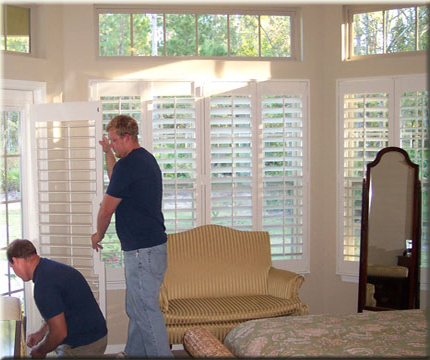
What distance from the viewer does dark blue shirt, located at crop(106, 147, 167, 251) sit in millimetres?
3521

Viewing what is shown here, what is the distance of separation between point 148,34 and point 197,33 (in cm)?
42

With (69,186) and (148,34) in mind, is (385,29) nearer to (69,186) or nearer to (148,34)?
(148,34)

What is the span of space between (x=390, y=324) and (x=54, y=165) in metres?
2.87

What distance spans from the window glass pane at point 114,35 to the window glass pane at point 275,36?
1190 mm

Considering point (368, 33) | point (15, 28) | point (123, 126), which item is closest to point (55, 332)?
point (123, 126)

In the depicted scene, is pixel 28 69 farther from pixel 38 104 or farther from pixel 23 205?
pixel 23 205

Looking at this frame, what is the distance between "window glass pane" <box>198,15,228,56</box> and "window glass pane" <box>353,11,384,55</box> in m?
1.16

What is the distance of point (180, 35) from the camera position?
5.11 metres

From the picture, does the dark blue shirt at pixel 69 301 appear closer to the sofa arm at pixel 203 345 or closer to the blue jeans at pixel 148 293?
the blue jeans at pixel 148 293

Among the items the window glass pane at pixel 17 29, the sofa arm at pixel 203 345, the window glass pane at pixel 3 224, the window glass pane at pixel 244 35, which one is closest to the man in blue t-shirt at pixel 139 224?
the sofa arm at pixel 203 345

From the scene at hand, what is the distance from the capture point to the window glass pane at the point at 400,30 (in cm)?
503

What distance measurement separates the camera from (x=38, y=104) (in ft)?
14.1

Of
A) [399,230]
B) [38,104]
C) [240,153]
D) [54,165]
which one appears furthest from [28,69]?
[399,230]

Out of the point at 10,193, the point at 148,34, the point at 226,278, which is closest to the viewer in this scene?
the point at 10,193
